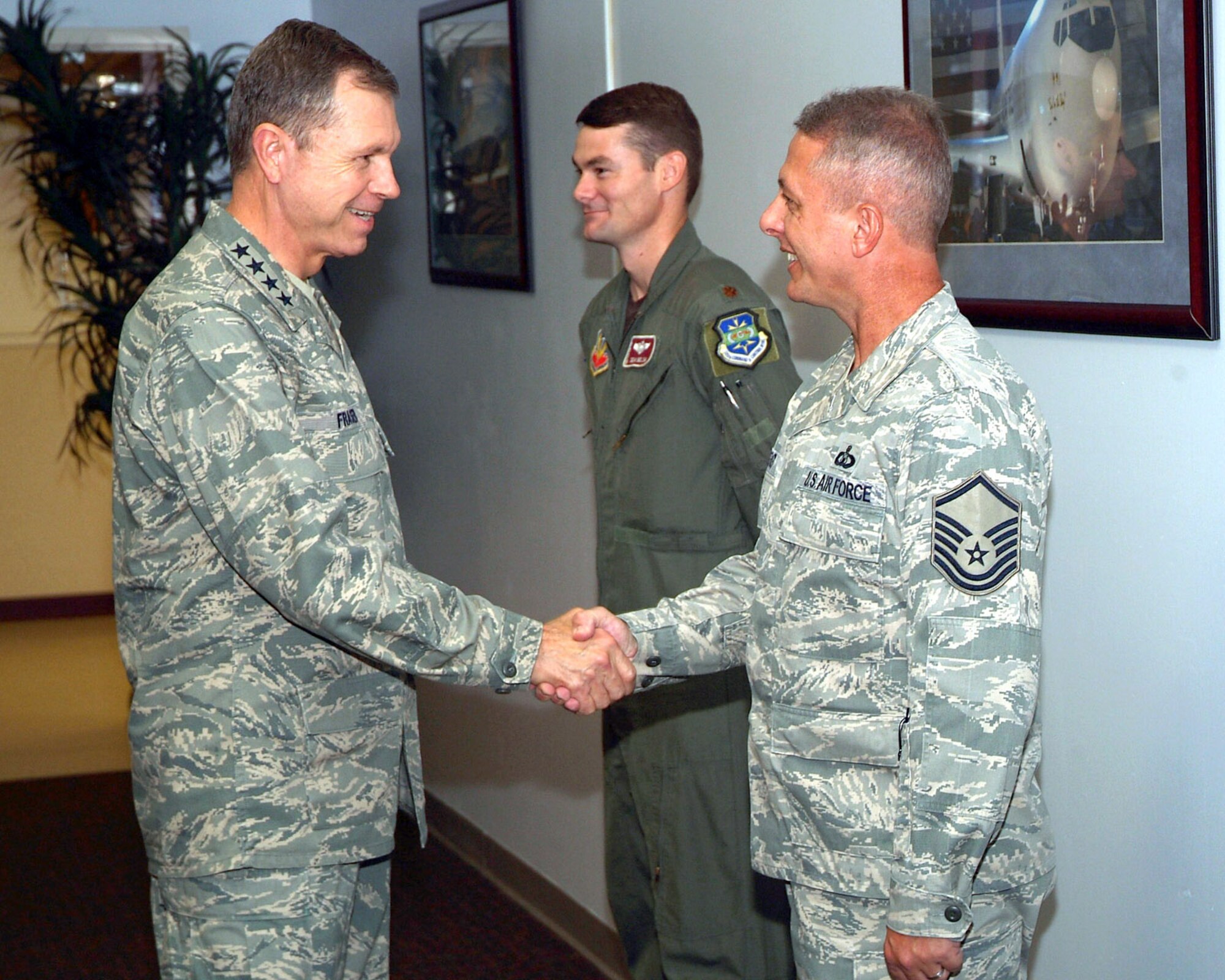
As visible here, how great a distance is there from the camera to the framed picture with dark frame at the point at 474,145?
3371mm

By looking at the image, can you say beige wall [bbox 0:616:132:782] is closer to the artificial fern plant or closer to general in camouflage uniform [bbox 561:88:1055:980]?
the artificial fern plant

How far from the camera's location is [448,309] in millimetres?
3926

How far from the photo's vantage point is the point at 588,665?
79.9 inches

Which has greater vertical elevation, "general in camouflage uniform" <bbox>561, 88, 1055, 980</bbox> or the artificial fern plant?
the artificial fern plant

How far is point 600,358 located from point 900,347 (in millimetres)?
1082

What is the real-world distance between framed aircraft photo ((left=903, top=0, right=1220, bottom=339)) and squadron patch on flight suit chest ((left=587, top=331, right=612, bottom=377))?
0.72 metres

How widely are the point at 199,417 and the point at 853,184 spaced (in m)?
0.85

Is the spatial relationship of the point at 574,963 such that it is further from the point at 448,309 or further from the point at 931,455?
the point at 931,455

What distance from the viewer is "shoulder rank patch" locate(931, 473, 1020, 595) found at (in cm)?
141

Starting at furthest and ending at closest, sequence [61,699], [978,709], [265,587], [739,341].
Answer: [61,699] < [739,341] < [265,587] < [978,709]

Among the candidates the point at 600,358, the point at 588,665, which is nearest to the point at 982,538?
the point at 588,665

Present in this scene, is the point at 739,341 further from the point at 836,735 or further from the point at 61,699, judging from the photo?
the point at 61,699

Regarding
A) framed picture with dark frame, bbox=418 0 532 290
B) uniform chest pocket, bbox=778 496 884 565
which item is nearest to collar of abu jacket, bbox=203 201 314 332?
uniform chest pocket, bbox=778 496 884 565

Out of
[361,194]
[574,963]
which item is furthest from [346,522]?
[574,963]
